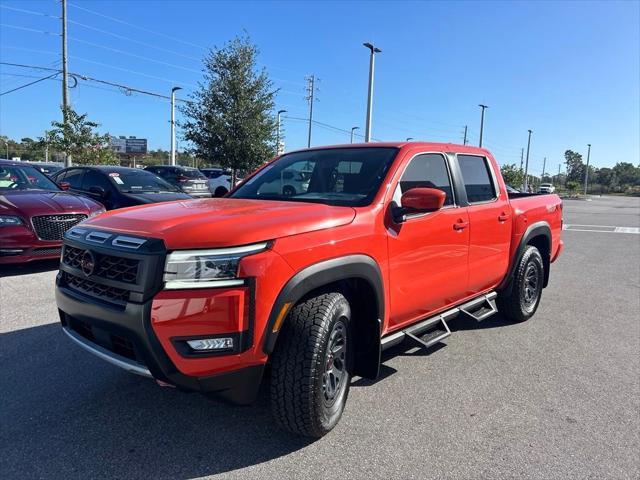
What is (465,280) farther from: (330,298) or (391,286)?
(330,298)

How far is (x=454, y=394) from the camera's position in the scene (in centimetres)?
362

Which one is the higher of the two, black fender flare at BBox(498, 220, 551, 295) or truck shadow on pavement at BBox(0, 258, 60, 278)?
black fender flare at BBox(498, 220, 551, 295)

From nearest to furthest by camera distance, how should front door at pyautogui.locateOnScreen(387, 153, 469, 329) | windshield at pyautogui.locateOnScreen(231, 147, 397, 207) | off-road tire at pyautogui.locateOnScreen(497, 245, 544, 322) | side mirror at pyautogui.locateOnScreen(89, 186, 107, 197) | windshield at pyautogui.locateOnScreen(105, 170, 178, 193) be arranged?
front door at pyautogui.locateOnScreen(387, 153, 469, 329), windshield at pyautogui.locateOnScreen(231, 147, 397, 207), off-road tire at pyautogui.locateOnScreen(497, 245, 544, 322), side mirror at pyautogui.locateOnScreen(89, 186, 107, 197), windshield at pyautogui.locateOnScreen(105, 170, 178, 193)

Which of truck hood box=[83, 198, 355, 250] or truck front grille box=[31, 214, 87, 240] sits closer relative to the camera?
truck hood box=[83, 198, 355, 250]

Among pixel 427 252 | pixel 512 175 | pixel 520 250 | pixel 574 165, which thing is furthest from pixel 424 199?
pixel 574 165

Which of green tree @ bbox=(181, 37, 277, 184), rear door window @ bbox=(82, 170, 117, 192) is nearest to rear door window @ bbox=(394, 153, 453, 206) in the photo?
rear door window @ bbox=(82, 170, 117, 192)

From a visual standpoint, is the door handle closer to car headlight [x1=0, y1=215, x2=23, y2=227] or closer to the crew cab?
the crew cab

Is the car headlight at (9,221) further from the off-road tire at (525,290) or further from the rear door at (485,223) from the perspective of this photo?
the off-road tire at (525,290)

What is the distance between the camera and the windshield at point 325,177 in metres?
3.53

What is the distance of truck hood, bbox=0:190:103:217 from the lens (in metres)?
6.67

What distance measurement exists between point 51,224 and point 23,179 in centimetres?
159

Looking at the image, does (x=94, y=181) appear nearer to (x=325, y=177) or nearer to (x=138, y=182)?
(x=138, y=182)

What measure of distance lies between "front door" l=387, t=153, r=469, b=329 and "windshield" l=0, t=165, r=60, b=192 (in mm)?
6612

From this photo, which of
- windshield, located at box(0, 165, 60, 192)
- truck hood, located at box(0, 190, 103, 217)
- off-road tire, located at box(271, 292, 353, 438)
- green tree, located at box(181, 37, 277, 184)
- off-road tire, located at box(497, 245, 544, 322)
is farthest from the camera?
green tree, located at box(181, 37, 277, 184)
